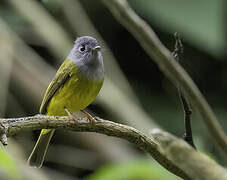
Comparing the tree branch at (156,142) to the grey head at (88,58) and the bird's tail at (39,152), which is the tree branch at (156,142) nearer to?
the grey head at (88,58)

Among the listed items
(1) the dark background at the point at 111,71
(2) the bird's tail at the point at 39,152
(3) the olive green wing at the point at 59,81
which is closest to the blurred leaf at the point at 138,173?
(2) the bird's tail at the point at 39,152

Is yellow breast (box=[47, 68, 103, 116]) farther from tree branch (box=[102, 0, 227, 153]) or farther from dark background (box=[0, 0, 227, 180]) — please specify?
tree branch (box=[102, 0, 227, 153])

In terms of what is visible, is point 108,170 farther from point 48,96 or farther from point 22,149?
point 22,149

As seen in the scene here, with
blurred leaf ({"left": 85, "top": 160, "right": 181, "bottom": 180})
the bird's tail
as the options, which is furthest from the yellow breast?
blurred leaf ({"left": 85, "top": 160, "right": 181, "bottom": 180})

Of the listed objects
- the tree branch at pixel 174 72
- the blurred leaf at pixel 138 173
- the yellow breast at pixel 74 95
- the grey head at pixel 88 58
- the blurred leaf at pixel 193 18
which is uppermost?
the blurred leaf at pixel 193 18

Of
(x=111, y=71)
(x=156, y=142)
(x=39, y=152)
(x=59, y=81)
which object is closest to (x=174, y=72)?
(x=156, y=142)

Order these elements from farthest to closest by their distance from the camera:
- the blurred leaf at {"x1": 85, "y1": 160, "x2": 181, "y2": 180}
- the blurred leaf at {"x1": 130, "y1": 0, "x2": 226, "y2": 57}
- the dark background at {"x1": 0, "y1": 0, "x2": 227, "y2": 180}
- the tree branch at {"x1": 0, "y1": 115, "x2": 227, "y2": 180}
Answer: the dark background at {"x1": 0, "y1": 0, "x2": 227, "y2": 180}
the blurred leaf at {"x1": 130, "y1": 0, "x2": 226, "y2": 57}
the blurred leaf at {"x1": 85, "y1": 160, "x2": 181, "y2": 180}
the tree branch at {"x1": 0, "y1": 115, "x2": 227, "y2": 180}

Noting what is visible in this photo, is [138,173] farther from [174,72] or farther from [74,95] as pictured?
[174,72]

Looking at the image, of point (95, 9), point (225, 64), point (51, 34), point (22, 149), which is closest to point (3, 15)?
point (51, 34)

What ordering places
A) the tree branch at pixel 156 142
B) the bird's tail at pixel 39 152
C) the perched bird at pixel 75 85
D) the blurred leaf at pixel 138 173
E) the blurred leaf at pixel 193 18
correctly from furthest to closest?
the blurred leaf at pixel 193 18 < the bird's tail at pixel 39 152 < the perched bird at pixel 75 85 < the blurred leaf at pixel 138 173 < the tree branch at pixel 156 142

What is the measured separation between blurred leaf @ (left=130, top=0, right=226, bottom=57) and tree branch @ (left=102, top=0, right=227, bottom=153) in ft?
11.4

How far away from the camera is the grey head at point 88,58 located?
10.4 ft

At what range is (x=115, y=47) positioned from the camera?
5539 millimetres

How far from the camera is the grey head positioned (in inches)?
125
